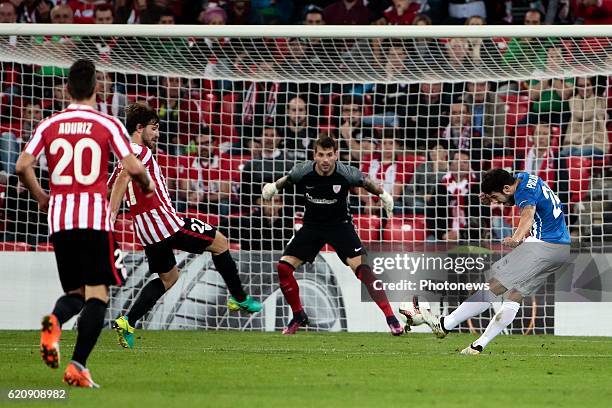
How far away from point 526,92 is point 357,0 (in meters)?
3.08

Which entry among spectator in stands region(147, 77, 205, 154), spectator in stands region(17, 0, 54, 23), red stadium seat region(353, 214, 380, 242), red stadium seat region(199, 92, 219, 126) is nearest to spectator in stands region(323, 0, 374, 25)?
red stadium seat region(199, 92, 219, 126)

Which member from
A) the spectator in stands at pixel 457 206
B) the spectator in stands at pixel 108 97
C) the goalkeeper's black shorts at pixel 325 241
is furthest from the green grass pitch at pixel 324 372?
the spectator in stands at pixel 108 97

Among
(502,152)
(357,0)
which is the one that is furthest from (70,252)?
(357,0)

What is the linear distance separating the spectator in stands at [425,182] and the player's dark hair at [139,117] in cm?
490

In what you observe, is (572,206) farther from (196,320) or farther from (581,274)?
(196,320)

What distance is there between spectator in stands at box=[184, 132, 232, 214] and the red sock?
2277 millimetres

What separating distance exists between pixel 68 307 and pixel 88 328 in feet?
0.79

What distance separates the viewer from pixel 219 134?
1522 cm

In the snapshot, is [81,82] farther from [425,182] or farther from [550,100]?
[550,100]

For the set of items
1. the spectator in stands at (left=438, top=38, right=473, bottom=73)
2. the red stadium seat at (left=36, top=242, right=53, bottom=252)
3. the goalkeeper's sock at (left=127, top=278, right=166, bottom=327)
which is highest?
the spectator in stands at (left=438, top=38, right=473, bottom=73)

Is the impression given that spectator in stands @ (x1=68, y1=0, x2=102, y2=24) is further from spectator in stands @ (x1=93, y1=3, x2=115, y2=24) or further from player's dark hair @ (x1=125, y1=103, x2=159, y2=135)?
player's dark hair @ (x1=125, y1=103, x2=159, y2=135)

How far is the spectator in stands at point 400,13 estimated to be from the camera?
16691mm

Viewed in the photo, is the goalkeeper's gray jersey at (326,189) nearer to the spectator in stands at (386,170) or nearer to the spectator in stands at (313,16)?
the spectator in stands at (386,170)

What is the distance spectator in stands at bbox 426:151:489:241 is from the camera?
47.5 feet
